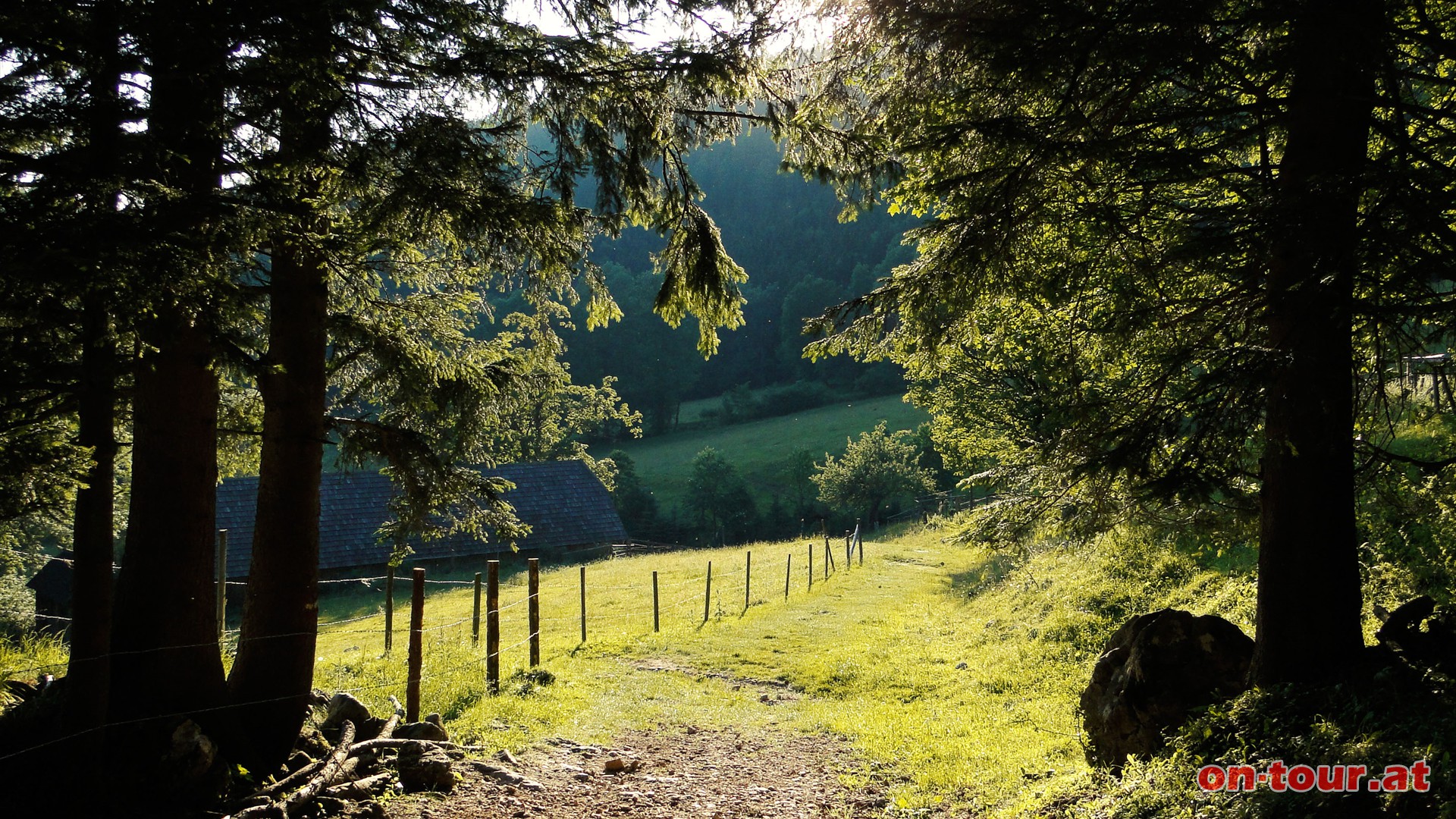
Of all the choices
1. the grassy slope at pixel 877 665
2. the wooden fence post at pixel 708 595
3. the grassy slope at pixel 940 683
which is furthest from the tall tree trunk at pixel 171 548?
the wooden fence post at pixel 708 595

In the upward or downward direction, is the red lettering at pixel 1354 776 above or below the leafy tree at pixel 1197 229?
below

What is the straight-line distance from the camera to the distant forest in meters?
88.9

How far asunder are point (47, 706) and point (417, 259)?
4120mm

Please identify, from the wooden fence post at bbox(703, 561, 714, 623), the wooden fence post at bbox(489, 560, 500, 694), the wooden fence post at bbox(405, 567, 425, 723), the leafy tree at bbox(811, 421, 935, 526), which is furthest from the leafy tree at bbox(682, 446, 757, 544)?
the wooden fence post at bbox(405, 567, 425, 723)

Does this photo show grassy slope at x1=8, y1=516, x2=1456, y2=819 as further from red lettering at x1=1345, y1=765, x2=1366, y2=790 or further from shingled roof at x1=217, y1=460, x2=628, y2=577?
shingled roof at x1=217, y1=460, x2=628, y2=577

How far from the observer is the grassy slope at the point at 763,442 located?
69.8 m

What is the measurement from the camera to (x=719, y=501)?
61.2m

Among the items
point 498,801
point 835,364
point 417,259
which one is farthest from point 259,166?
point 835,364

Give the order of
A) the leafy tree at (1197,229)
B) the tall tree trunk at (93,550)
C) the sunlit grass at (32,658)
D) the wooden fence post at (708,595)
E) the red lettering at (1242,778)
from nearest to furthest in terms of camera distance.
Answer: the red lettering at (1242,778)
the leafy tree at (1197,229)
the tall tree trunk at (93,550)
the sunlit grass at (32,658)
the wooden fence post at (708,595)

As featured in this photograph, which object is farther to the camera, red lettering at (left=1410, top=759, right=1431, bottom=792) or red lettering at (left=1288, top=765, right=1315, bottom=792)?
red lettering at (left=1288, top=765, right=1315, bottom=792)

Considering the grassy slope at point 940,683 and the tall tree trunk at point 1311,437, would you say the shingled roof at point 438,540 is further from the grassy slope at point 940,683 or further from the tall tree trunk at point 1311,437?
the tall tree trunk at point 1311,437

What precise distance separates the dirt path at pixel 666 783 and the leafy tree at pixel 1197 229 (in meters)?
3.01

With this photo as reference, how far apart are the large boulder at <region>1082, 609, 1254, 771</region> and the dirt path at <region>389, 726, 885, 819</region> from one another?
75.8 inches

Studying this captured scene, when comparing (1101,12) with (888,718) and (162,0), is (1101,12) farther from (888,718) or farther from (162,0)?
(888,718)
